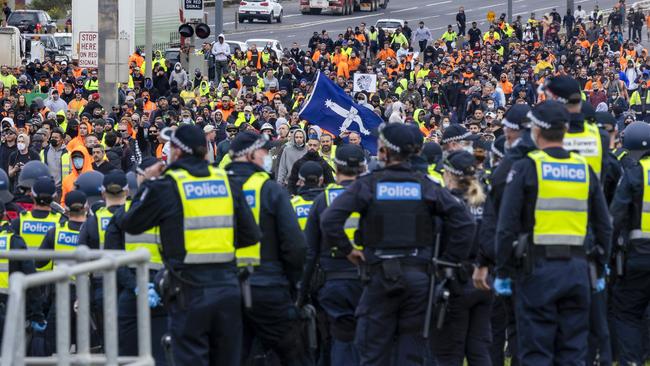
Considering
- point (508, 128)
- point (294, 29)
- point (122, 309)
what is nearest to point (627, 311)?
point (508, 128)

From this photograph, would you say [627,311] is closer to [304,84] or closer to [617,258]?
[617,258]

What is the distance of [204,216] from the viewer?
30.5 feet

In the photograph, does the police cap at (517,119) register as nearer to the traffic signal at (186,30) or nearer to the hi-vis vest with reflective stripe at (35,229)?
the hi-vis vest with reflective stripe at (35,229)

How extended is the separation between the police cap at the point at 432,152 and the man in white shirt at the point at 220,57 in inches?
1119

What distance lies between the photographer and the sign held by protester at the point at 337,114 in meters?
20.7

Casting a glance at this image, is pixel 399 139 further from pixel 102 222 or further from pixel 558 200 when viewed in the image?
pixel 102 222

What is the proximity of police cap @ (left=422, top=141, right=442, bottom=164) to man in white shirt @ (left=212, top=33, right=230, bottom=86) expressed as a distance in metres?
28.4

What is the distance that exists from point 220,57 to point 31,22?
67.0ft

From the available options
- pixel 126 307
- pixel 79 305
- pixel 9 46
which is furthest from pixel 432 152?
pixel 9 46

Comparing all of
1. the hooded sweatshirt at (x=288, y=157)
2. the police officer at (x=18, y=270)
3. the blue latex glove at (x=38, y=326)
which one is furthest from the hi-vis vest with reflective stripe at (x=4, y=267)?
the hooded sweatshirt at (x=288, y=157)

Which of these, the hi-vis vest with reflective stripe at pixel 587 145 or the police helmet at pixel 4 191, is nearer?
the hi-vis vest with reflective stripe at pixel 587 145

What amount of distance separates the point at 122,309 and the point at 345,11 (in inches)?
2374

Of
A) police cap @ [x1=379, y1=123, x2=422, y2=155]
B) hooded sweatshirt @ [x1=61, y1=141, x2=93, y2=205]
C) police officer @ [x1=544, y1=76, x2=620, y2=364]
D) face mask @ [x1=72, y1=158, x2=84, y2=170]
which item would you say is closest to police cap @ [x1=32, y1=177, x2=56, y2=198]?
police cap @ [x1=379, y1=123, x2=422, y2=155]

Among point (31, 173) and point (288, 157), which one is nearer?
point (31, 173)
